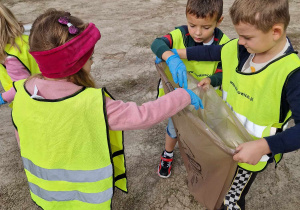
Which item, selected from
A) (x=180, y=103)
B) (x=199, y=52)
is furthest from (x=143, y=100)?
(x=180, y=103)

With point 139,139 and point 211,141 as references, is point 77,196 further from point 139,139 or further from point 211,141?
point 139,139

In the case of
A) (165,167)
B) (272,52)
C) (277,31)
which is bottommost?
(165,167)

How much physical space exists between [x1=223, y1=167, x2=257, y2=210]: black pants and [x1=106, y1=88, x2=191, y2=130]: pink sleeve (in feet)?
1.70

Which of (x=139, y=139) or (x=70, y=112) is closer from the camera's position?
(x=70, y=112)

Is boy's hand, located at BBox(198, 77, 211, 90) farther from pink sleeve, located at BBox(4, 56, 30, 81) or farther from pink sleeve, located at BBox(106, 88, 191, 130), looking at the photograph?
pink sleeve, located at BBox(4, 56, 30, 81)

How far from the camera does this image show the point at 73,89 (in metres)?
1.17

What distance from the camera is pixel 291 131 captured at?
1176 mm

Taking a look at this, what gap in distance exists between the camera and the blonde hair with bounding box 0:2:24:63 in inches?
72.0

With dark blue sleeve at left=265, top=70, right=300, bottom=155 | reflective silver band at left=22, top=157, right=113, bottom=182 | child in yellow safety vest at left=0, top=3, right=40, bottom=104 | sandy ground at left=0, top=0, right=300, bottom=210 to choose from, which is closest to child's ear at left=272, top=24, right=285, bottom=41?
dark blue sleeve at left=265, top=70, right=300, bottom=155

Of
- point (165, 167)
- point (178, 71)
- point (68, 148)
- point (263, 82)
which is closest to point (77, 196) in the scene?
point (68, 148)

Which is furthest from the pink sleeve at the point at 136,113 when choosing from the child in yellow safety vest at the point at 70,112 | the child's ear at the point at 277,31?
the child's ear at the point at 277,31

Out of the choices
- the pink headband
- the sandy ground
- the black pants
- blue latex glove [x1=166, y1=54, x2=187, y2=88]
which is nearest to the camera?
the pink headband

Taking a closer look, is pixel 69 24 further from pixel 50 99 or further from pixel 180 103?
pixel 180 103

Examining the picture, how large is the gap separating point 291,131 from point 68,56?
0.98m
